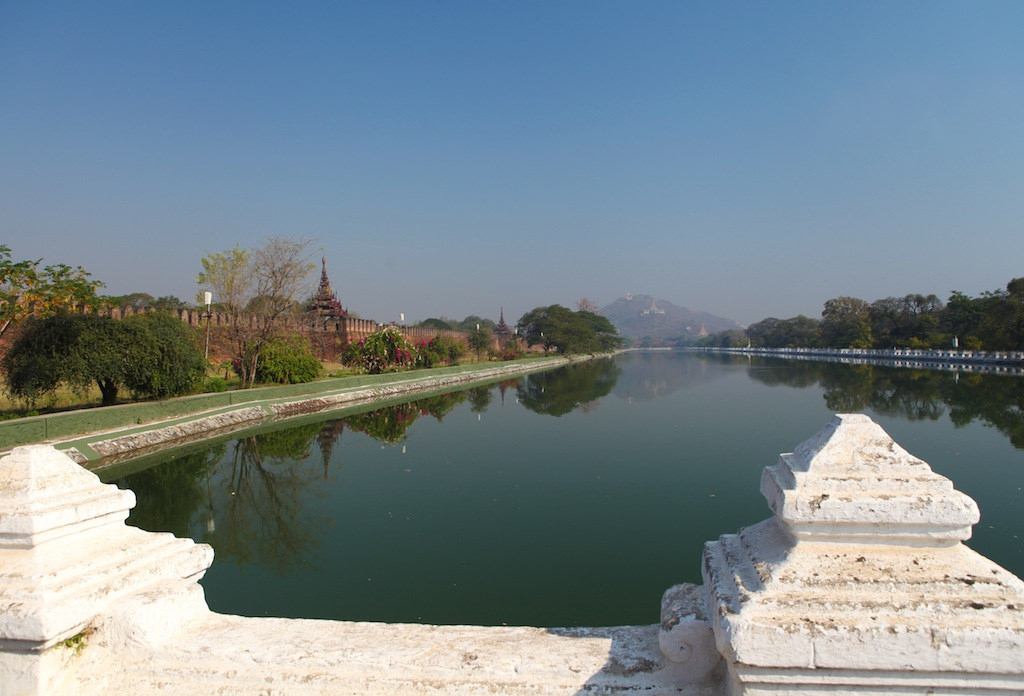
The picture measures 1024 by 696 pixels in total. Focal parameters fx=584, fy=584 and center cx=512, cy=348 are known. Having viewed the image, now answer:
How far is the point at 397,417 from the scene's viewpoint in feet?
49.7

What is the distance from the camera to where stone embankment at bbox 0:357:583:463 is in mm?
9262

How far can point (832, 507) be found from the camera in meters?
1.47

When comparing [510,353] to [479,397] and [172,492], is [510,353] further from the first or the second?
[172,492]

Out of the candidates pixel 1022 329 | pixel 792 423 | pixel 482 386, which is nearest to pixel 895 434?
pixel 792 423

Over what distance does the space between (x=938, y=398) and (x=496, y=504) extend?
17071 mm

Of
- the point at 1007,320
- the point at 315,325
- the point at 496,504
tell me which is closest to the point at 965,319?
the point at 1007,320

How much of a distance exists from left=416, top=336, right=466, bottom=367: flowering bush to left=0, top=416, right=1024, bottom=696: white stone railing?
83.9ft

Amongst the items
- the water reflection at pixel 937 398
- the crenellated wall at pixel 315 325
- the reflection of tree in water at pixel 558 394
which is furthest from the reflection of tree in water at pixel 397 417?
the water reflection at pixel 937 398

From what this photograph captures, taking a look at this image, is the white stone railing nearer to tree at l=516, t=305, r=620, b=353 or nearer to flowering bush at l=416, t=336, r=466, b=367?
flowering bush at l=416, t=336, r=466, b=367

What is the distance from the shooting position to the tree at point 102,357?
11102 mm

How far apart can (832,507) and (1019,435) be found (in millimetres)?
13244

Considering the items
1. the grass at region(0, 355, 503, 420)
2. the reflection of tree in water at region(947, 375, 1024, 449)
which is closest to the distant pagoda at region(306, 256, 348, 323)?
the grass at region(0, 355, 503, 420)

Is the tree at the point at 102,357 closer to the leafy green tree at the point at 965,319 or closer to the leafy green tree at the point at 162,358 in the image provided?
the leafy green tree at the point at 162,358

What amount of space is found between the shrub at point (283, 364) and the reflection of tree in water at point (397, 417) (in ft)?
12.4
